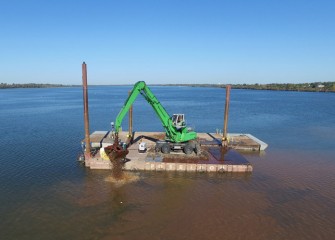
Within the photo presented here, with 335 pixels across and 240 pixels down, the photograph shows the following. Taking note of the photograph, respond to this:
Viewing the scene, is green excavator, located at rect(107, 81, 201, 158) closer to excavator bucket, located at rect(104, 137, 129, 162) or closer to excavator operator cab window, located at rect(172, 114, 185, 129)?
excavator operator cab window, located at rect(172, 114, 185, 129)

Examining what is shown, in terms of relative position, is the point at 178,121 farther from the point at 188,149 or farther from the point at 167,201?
the point at 167,201

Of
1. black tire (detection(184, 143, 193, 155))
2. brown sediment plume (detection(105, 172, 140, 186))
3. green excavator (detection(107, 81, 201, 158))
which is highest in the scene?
green excavator (detection(107, 81, 201, 158))

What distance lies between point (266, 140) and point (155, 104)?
18.7 meters

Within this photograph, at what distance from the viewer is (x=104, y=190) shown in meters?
18.5

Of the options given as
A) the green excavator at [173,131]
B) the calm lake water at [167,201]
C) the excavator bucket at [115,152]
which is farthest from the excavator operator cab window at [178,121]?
the excavator bucket at [115,152]

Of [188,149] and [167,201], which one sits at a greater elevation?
[188,149]

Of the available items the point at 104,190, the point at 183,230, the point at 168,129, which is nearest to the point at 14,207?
Result: the point at 104,190

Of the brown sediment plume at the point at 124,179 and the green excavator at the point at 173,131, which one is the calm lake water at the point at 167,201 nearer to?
the brown sediment plume at the point at 124,179

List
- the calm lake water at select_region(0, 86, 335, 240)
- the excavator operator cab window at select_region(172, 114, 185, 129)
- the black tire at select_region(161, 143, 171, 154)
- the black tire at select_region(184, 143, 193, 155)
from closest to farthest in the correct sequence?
the calm lake water at select_region(0, 86, 335, 240)
the excavator operator cab window at select_region(172, 114, 185, 129)
the black tire at select_region(184, 143, 193, 155)
the black tire at select_region(161, 143, 171, 154)

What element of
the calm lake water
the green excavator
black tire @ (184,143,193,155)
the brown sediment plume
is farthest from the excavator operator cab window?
the brown sediment plume

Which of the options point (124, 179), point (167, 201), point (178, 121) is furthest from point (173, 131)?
point (167, 201)

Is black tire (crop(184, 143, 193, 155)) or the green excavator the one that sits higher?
the green excavator

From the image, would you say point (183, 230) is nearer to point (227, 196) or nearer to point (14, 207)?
point (227, 196)

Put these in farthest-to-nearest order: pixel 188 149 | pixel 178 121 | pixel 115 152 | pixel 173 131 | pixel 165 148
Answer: pixel 165 148 < pixel 188 149 < pixel 173 131 < pixel 178 121 < pixel 115 152
